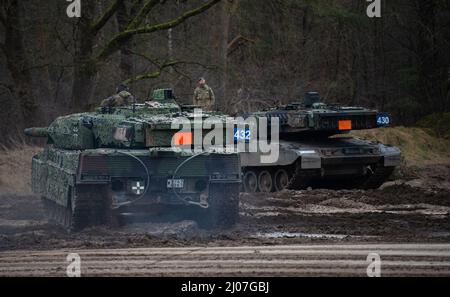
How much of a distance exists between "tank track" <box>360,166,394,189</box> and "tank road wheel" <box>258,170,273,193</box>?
5.98ft

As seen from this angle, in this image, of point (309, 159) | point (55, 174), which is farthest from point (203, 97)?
point (55, 174)

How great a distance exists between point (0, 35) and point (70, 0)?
12.4 ft

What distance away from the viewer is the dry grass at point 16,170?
829 inches

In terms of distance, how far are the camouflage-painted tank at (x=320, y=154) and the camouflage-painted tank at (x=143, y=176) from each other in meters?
5.50

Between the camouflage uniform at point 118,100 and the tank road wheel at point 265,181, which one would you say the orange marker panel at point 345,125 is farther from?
the camouflage uniform at point 118,100

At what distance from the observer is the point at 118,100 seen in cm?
1537

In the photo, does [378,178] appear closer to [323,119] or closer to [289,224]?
[323,119]

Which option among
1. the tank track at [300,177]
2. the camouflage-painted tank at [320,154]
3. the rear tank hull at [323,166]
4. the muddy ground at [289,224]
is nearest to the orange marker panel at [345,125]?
the camouflage-painted tank at [320,154]

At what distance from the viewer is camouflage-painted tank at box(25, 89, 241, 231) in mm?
13367

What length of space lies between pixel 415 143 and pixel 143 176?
16.9 m

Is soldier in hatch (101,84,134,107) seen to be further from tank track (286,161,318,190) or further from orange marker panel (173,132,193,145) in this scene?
tank track (286,161,318,190)

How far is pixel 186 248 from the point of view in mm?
11438
